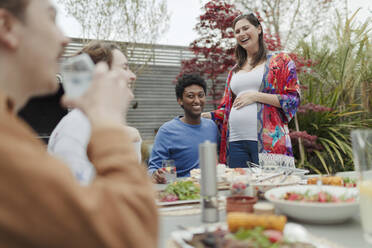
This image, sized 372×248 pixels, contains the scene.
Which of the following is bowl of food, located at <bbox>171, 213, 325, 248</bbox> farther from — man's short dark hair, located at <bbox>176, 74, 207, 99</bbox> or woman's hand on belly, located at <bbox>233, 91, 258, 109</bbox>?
man's short dark hair, located at <bbox>176, 74, 207, 99</bbox>

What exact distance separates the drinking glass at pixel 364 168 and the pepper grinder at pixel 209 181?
17.8 inches

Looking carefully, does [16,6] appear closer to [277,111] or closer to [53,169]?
[53,169]

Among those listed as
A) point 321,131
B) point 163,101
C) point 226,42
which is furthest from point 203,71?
point 163,101

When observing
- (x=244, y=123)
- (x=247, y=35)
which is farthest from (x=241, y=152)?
(x=247, y=35)

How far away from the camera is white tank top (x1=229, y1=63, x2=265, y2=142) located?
2.49 meters

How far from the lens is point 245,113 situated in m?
2.50

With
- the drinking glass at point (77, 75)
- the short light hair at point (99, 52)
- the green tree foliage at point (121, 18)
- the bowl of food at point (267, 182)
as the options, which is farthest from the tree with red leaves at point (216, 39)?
the drinking glass at point (77, 75)

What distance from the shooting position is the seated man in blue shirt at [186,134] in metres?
2.66

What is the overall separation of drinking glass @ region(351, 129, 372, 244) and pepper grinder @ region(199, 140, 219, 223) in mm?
451

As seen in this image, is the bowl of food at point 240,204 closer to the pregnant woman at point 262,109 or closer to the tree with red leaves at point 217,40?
the pregnant woman at point 262,109

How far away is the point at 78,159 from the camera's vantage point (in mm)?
1190

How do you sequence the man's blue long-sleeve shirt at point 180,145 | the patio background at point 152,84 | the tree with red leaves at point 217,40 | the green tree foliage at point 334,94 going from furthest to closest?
1. the patio background at point 152,84
2. the tree with red leaves at point 217,40
3. the green tree foliage at point 334,94
4. the man's blue long-sleeve shirt at point 180,145

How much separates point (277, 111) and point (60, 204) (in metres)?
2.22

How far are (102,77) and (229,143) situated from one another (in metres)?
1.96
